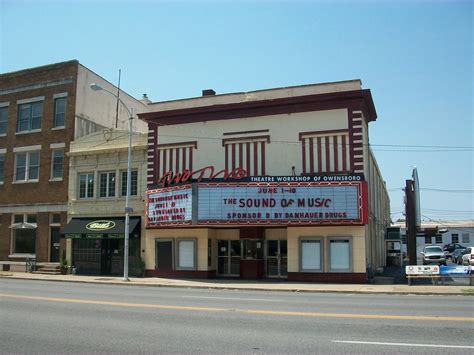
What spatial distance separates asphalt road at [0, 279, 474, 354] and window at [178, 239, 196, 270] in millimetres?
12211

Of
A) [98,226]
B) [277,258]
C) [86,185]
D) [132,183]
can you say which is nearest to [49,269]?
[98,226]

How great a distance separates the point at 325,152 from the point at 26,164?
2171 centimetres

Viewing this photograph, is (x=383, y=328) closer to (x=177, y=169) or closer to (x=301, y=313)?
(x=301, y=313)

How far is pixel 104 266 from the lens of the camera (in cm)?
3153

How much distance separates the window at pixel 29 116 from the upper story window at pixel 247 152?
15.4m

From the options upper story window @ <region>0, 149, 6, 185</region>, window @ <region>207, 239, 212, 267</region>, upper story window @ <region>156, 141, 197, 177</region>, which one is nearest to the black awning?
upper story window @ <region>156, 141, 197, 177</region>

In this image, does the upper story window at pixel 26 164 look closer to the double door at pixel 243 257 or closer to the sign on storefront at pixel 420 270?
the double door at pixel 243 257

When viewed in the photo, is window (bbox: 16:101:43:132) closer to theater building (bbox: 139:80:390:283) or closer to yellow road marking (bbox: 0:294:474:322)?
theater building (bbox: 139:80:390:283)

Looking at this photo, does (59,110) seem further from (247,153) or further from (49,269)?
(247,153)

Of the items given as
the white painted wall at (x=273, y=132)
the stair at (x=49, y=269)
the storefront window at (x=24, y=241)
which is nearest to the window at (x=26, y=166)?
the storefront window at (x=24, y=241)

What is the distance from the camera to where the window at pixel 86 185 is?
32750 mm

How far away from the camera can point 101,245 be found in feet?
104

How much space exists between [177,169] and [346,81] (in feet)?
36.1

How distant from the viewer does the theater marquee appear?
24.6 meters
